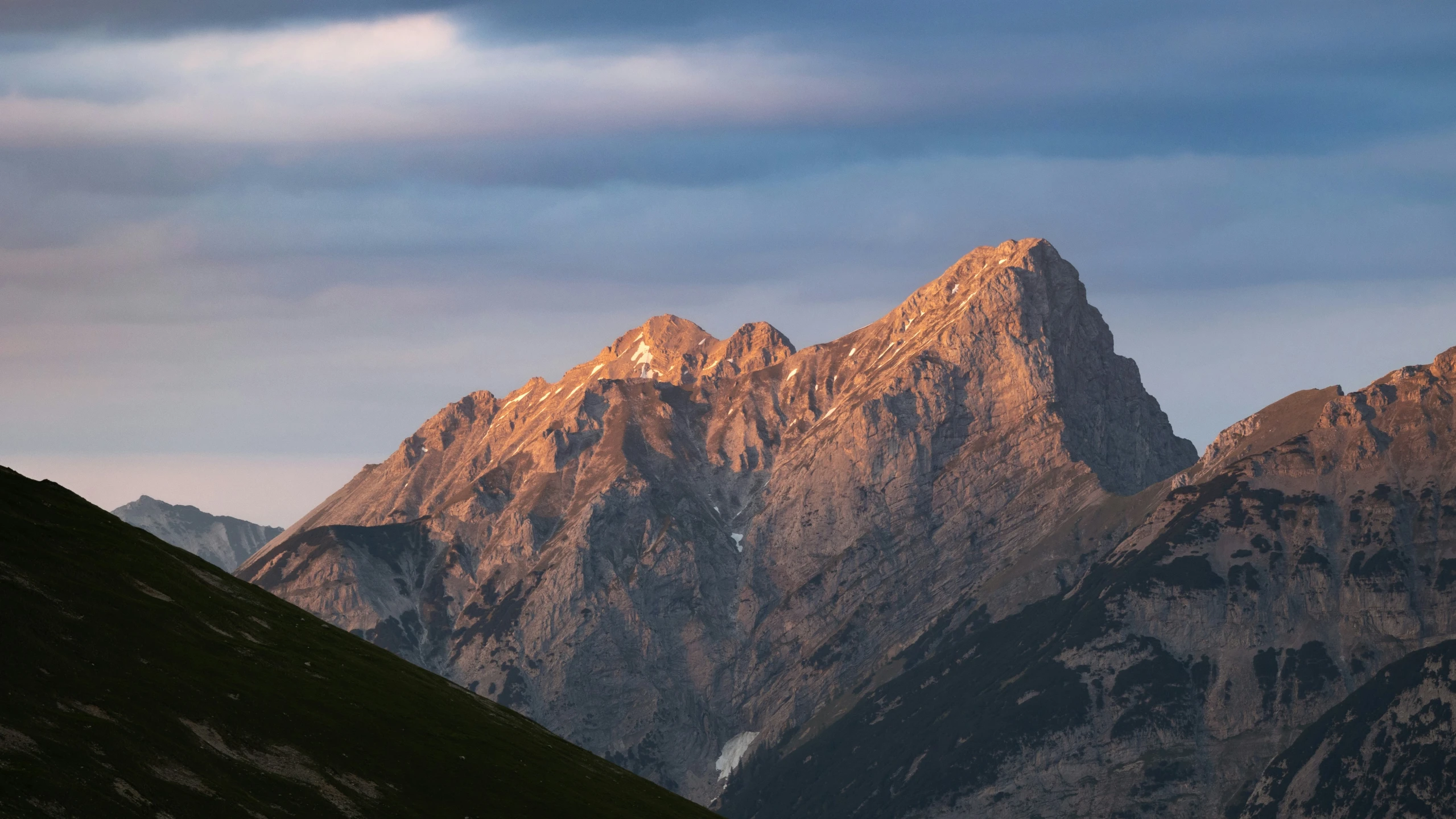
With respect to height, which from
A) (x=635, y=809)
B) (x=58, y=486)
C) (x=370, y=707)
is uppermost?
(x=58, y=486)

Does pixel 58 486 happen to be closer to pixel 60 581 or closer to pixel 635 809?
pixel 60 581

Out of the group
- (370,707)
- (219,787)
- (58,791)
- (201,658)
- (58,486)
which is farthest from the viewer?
(58,486)

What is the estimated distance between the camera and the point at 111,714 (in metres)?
139

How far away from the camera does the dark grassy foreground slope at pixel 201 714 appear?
5118 inches

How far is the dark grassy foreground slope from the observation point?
13000 centimetres

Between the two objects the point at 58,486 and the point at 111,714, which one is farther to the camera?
the point at 58,486

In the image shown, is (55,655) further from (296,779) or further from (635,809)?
(635,809)

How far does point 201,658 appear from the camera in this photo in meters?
161

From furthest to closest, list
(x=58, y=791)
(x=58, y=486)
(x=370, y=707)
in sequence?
(x=58, y=486)
(x=370, y=707)
(x=58, y=791)

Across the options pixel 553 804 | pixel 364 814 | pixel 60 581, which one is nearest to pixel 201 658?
pixel 60 581

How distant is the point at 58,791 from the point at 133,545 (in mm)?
68629

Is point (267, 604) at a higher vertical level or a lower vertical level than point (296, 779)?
higher

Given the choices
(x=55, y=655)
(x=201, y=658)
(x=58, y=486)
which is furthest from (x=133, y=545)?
(x=55, y=655)

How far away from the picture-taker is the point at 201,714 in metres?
148
